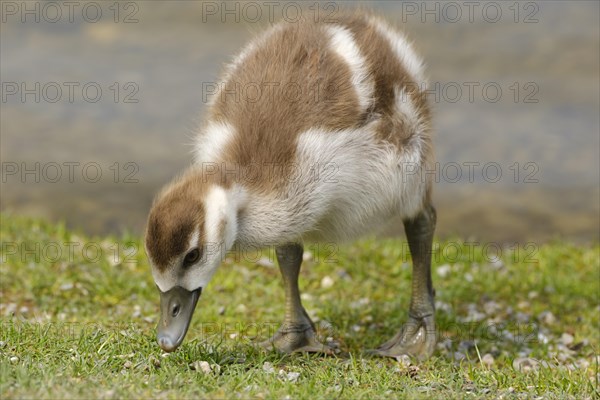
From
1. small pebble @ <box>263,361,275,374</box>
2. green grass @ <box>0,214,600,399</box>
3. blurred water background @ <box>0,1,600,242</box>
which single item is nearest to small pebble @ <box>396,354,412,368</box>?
green grass @ <box>0,214,600,399</box>

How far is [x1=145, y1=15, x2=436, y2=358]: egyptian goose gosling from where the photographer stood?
5.31 meters

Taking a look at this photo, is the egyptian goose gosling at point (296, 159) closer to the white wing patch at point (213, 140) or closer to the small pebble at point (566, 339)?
the white wing patch at point (213, 140)

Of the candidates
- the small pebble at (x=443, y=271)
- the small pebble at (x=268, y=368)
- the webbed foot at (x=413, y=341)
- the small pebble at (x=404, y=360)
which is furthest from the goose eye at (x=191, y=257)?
the small pebble at (x=443, y=271)

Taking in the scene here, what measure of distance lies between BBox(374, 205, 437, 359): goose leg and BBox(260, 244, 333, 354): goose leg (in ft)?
1.70

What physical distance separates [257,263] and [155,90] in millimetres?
5932

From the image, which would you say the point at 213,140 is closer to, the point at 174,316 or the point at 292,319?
the point at 174,316

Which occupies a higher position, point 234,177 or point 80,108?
point 234,177

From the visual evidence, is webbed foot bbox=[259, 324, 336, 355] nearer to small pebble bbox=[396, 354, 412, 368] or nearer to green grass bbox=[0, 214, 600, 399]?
green grass bbox=[0, 214, 600, 399]

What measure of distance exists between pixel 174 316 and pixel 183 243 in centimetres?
46

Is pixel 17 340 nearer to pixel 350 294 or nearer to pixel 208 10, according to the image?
pixel 350 294

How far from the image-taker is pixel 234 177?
5586mm

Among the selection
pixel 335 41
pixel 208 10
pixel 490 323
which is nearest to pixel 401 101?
pixel 335 41

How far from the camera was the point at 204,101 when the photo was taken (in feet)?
34.1

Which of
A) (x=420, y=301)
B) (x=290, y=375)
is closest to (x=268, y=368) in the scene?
(x=290, y=375)
